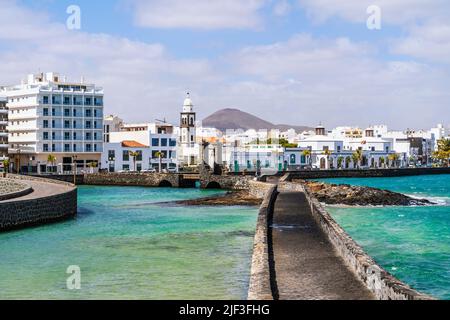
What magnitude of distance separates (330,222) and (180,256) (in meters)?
5.82

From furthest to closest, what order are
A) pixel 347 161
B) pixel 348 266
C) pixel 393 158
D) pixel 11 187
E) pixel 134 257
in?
pixel 393 158 → pixel 347 161 → pixel 11 187 → pixel 134 257 → pixel 348 266

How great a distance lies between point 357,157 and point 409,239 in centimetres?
10307

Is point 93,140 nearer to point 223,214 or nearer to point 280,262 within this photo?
point 223,214

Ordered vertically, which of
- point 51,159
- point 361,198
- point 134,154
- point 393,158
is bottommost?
point 361,198

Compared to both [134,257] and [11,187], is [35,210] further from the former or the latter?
[11,187]

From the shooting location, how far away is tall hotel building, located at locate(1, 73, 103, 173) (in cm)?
9512

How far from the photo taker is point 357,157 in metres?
135

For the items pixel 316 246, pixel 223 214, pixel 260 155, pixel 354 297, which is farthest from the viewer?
pixel 260 155

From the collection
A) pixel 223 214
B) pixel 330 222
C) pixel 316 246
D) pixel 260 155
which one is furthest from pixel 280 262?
pixel 260 155

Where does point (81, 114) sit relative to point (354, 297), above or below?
above

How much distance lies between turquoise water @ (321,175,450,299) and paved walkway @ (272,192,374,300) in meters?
2.88

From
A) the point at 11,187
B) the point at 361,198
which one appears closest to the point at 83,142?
the point at 11,187

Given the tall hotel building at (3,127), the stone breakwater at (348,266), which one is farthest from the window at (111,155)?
the stone breakwater at (348,266)

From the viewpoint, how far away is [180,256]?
87.2 ft
